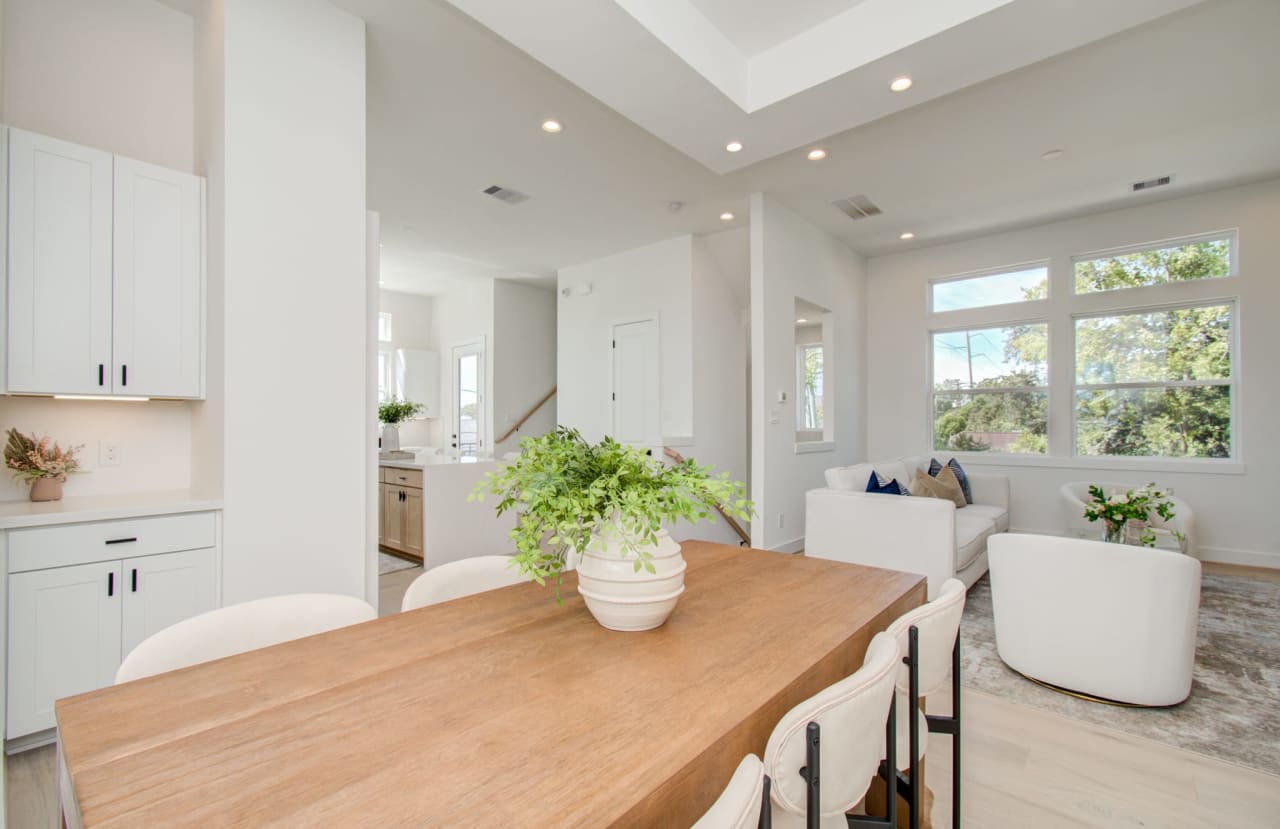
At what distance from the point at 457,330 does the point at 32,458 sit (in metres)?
5.91

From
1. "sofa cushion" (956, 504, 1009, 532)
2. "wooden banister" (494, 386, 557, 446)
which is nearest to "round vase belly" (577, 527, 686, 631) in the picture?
"sofa cushion" (956, 504, 1009, 532)

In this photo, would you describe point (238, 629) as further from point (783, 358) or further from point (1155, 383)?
point (1155, 383)

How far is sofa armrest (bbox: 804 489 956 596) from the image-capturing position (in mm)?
3490

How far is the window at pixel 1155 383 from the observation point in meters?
4.92

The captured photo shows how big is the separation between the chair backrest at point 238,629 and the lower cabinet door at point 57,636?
1059mm

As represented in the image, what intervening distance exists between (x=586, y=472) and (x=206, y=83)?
2.65m

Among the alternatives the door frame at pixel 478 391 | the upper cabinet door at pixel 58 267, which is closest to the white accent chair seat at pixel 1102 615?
the upper cabinet door at pixel 58 267

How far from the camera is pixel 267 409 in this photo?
2.25 metres

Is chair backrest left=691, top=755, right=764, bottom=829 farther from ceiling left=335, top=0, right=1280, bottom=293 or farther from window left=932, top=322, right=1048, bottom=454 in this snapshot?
window left=932, top=322, right=1048, bottom=454

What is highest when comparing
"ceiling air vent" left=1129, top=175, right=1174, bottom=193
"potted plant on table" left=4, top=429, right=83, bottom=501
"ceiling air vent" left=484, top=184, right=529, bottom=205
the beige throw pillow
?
"ceiling air vent" left=1129, top=175, right=1174, bottom=193

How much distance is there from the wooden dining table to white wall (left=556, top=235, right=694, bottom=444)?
406cm

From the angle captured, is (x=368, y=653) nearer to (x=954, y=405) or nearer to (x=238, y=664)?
(x=238, y=664)

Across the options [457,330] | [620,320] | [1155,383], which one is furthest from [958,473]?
[457,330]

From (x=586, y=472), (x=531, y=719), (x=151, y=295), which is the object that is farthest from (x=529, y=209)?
(x=531, y=719)
